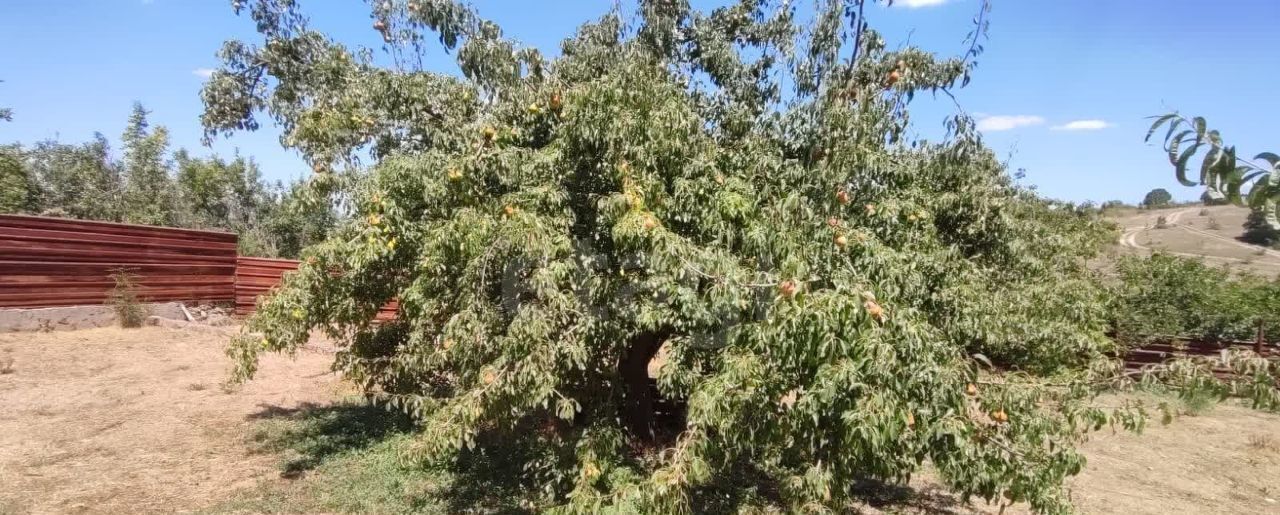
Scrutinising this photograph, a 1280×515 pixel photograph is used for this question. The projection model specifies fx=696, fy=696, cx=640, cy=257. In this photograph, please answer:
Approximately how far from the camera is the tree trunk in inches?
190

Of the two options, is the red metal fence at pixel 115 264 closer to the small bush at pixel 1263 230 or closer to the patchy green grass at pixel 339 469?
the patchy green grass at pixel 339 469


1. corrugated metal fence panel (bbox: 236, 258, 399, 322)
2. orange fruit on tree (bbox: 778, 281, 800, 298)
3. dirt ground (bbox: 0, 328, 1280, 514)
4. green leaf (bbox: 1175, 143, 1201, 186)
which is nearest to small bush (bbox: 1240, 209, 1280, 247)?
green leaf (bbox: 1175, 143, 1201, 186)

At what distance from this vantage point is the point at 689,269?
300cm

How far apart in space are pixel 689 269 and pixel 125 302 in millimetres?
10446

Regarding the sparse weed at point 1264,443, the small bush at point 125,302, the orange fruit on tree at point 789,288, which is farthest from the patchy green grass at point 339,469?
the sparse weed at point 1264,443

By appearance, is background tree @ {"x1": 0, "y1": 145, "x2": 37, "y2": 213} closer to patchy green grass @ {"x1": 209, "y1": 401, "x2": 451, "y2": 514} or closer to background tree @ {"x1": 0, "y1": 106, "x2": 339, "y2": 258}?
background tree @ {"x1": 0, "y1": 106, "x2": 339, "y2": 258}

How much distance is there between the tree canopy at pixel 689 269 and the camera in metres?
2.77

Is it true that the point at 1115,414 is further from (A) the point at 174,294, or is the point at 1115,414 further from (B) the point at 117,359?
(A) the point at 174,294

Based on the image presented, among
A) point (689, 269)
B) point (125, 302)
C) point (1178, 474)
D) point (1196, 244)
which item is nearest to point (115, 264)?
point (125, 302)

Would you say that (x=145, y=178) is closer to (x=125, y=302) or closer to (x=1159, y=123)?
(x=125, y=302)

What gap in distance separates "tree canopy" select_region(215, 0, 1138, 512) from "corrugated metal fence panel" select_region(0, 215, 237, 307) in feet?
20.3

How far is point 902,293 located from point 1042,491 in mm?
1020

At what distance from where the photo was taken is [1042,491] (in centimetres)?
285

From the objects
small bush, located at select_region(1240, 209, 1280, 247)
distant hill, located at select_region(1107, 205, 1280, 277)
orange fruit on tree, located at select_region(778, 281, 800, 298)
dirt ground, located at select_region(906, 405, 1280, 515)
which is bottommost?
dirt ground, located at select_region(906, 405, 1280, 515)
